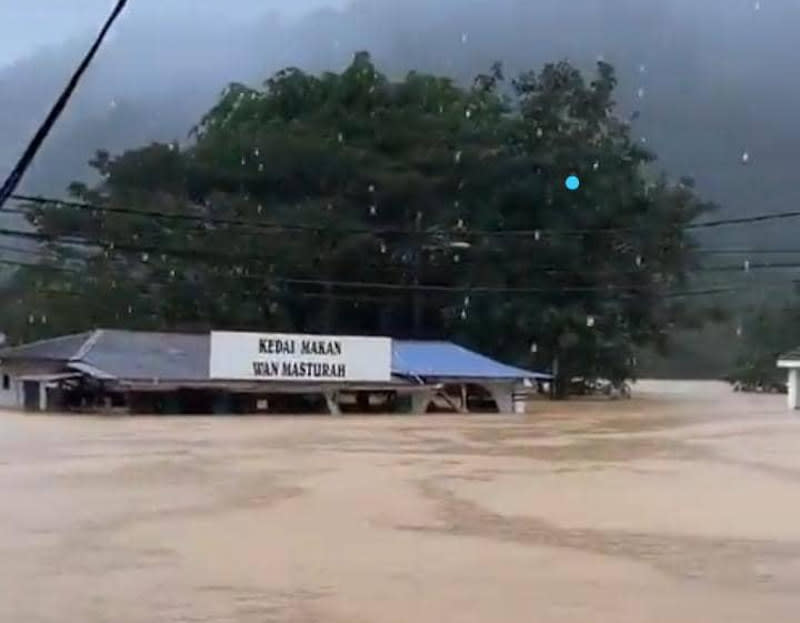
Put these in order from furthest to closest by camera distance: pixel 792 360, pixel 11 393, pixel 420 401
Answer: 1. pixel 792 360
2. pixel 420 401
3. pixel 11 393

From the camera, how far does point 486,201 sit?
51656mm

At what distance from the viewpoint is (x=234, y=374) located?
40.7 metres

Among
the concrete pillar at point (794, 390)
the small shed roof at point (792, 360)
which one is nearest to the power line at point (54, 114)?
the small shed roof at point (792, 360)

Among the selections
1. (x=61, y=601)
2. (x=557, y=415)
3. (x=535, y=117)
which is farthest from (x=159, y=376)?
(x=61, y=601)

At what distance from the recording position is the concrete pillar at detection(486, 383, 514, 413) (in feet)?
152

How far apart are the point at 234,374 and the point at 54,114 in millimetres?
38445

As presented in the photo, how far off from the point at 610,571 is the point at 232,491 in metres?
8.38

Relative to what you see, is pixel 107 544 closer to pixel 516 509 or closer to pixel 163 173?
pixel 516 509

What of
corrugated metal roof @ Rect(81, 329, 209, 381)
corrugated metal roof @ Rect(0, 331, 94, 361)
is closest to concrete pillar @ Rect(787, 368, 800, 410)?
corrugated metal roof @ Rect(81, 329, 209, 381)

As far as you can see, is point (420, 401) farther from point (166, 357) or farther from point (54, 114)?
point (54, 114)

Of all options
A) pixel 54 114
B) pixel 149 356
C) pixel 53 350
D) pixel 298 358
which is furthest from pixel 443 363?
pixel 54 114

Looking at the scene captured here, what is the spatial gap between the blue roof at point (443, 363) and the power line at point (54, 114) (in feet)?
136

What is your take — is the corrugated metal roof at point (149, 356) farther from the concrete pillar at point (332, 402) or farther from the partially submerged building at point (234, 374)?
the concrete pillar at point (332, 402)

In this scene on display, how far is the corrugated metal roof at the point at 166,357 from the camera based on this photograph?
1548 inches
